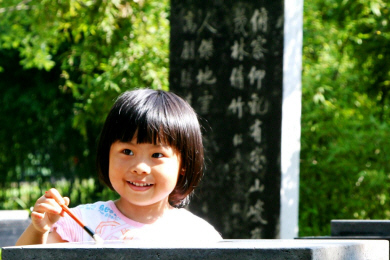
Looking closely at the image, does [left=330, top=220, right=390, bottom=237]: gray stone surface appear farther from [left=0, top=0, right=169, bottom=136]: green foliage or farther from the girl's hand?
[left=0, top=0, right=169, bottom=136]: green foliage

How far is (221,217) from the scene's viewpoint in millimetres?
4434

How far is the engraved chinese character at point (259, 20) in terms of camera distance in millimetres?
4324

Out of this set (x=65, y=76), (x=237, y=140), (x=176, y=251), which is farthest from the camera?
(x=65, y=76)

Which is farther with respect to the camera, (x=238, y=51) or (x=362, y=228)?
(x=238, y=51)

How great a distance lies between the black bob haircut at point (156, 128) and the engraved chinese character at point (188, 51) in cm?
281

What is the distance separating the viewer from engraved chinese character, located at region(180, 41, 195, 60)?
4.59m

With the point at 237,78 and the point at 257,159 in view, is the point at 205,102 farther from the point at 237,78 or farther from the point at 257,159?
the point at 257,159

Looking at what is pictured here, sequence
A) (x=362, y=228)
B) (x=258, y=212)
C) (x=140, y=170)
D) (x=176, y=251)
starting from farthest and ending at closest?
(x=258, y=212) < (x=362, y=228) < (x=140, y=170) < (x=176, y=251)

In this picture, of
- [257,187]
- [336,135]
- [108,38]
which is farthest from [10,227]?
[336,135]

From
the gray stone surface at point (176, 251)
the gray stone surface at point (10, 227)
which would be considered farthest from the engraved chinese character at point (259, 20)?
the gray stone surface at point (176, 251)

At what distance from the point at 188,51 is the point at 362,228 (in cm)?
206

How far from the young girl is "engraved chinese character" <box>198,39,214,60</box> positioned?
2.77 meters

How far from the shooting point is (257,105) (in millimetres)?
4340

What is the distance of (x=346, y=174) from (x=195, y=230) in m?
5.08
